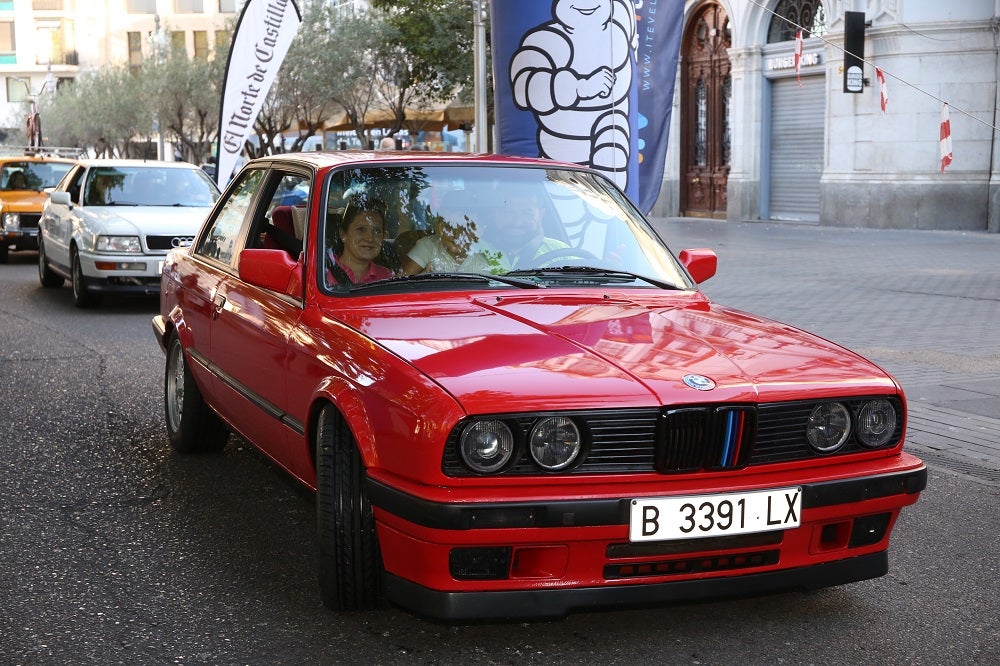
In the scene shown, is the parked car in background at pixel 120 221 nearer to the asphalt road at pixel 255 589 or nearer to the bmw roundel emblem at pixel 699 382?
the asphalt road at pixel 255 589

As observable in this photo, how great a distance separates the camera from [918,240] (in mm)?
20734

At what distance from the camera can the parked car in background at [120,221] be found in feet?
41.1

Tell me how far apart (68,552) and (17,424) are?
102 inches

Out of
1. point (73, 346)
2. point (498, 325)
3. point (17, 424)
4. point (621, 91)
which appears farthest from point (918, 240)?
point (498, 325)

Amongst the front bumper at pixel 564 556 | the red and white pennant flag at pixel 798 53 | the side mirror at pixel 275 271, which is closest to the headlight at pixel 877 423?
the front bumper at pixel 564 556

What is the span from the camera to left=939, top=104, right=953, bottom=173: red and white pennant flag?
72.7 feet

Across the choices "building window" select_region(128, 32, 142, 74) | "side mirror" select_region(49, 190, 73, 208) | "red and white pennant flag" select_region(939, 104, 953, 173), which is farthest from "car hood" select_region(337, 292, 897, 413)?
"building window" select_region(128, 32, 142, 74)

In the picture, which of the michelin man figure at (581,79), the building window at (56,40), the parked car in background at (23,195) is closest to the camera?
the michelin man figure at (581,79)

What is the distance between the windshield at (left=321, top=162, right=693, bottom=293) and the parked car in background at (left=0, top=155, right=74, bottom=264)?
1615 centimetres

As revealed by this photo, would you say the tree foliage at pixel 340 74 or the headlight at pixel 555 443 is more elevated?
the tree foliage at pixel 340 74

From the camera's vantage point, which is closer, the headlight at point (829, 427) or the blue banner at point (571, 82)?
the headlight at point (829, 427)

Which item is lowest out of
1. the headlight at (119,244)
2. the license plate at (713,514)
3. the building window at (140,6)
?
the license plate at (713,514)

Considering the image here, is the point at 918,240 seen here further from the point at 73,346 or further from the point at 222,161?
the point at 73,346

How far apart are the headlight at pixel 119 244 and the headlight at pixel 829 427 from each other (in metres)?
9.93
